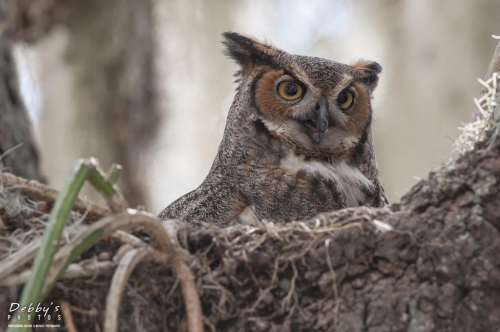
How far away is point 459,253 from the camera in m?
1.40

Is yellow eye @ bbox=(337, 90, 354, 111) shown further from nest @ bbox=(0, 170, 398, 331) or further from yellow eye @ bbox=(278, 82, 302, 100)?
nest @ bbox=(0, 170, 398, 331)

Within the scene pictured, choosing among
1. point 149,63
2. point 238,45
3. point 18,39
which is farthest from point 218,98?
point 238,45

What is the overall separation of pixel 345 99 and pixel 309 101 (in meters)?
0.17

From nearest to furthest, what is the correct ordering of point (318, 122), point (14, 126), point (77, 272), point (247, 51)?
point (77, 272)
point (318, 122)
point (247, 51)
point (14, 126)

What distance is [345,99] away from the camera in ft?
8.44

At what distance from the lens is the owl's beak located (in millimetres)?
2395

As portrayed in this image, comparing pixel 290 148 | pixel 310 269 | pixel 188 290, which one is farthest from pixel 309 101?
pixel 188 290

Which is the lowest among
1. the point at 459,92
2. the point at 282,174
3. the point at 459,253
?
the point at 459,253

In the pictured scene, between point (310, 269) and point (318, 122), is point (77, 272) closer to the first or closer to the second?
point (310, 269)

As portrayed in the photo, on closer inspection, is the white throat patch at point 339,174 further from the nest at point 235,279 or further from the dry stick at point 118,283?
the dry stick at point 118,283

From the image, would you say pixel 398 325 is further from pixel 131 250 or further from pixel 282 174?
pixel 282 174

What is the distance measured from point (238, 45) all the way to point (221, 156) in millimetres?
457

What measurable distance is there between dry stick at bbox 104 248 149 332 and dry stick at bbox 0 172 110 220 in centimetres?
19

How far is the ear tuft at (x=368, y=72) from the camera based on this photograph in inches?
105
